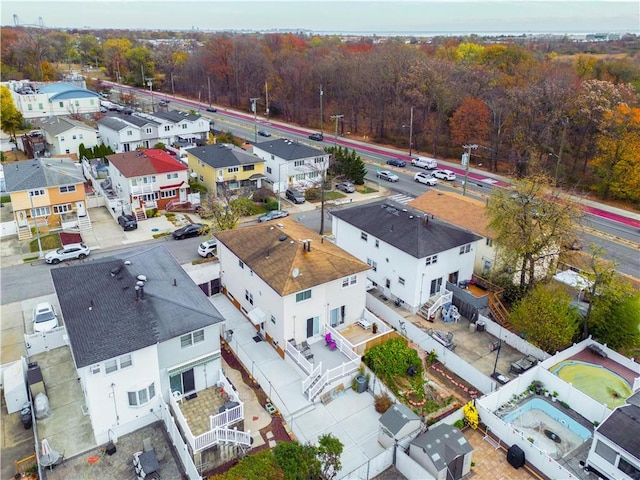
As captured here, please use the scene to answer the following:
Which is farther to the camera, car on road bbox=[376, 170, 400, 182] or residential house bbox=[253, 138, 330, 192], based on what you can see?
car on road bbox=[376, 170, 400, 182]

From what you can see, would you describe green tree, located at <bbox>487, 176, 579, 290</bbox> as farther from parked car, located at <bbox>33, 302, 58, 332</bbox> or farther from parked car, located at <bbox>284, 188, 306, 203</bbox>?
parked car, located at <bbox>33, 302, 58, 332</bbox>

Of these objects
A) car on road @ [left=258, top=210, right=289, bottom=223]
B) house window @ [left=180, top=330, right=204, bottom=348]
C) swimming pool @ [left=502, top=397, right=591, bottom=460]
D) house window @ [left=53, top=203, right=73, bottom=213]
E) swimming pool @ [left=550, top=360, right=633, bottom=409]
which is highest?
house window @ [left=180, top=330, right=204, bottom=348]

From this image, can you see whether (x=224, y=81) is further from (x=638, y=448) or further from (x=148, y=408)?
(x=638, y=448)

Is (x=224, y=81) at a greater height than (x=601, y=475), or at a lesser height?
greater

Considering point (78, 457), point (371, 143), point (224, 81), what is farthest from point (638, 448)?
point (224, 81)

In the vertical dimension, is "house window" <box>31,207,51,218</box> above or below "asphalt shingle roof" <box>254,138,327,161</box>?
below

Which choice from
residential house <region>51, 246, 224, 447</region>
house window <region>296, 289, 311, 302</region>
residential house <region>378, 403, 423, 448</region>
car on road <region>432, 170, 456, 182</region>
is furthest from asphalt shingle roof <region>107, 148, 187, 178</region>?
residential house <region>378, 403, 423, 448</region>
